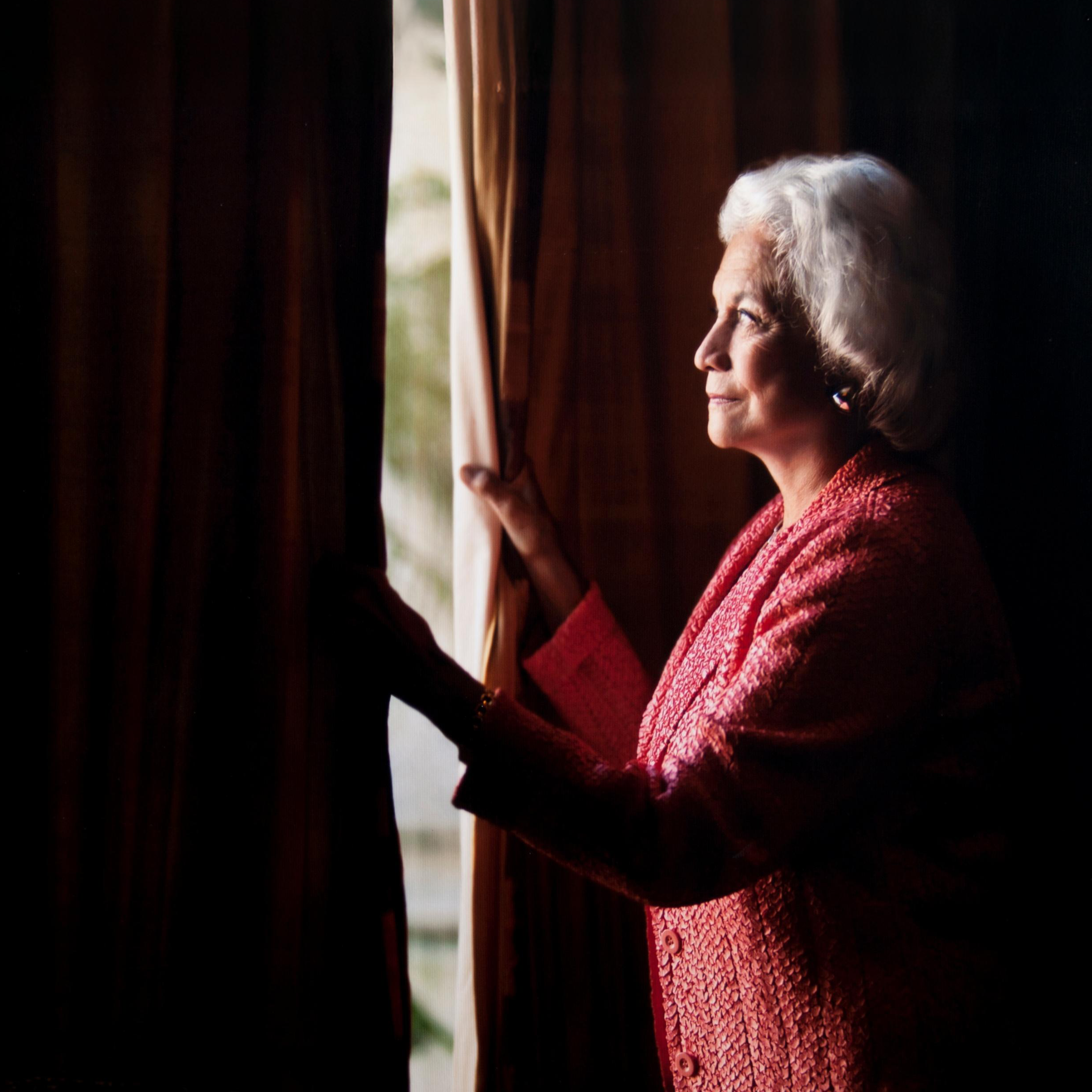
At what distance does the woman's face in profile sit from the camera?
0.95 metres

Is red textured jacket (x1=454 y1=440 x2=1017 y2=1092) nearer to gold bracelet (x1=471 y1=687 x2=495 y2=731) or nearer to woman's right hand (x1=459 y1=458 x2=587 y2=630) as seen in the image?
gold bracelet (x1=471 y1=687 x2=495 y2=731)

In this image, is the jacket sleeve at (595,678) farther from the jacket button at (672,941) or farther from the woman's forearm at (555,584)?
the jacket button at (672,941)

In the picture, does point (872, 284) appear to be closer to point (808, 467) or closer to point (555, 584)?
point (808, 467)

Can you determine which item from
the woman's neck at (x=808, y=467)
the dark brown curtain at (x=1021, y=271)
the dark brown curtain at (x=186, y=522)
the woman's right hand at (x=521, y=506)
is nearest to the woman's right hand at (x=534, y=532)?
the woman's right hand at (x=521, y=506)

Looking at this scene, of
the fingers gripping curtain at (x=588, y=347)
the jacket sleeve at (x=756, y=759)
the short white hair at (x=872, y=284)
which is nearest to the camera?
the jacket sleeve at (x=756, y=759)

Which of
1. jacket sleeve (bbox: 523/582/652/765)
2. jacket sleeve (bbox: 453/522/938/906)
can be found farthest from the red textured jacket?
jacket sleeve (bbox: 523/582/652/765)

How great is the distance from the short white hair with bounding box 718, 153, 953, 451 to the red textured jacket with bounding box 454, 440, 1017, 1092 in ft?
0.21

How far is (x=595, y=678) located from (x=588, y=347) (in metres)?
0.40

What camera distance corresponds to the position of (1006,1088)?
2.78ft

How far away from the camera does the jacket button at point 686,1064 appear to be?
938mm

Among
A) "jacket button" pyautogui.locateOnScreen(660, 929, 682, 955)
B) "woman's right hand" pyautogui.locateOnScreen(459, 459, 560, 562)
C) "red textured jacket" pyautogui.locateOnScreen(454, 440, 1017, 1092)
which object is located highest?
"woman's right hand" pyautogui.locateOnScreen(459, 459, 560, 562)

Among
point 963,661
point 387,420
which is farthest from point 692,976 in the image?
point 387,420

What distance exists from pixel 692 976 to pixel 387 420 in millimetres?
677

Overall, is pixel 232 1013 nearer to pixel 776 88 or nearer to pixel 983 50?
pixel 776 88
